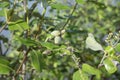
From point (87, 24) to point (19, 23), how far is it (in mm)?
3141

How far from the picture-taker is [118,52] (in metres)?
1.30

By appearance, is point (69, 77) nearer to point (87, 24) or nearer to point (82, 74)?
point (87, 24)

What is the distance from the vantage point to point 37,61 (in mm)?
1210

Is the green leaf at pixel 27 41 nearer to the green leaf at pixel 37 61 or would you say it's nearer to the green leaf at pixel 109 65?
the green leaf at pixel 37 61

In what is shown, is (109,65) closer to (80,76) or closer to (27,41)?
(80,76)

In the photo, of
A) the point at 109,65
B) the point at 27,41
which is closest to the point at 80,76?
the point at 109,65

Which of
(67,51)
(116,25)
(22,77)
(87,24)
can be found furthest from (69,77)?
(67,51)

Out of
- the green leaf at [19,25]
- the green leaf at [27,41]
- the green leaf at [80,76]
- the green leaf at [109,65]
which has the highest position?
the green leaf at [19,25]

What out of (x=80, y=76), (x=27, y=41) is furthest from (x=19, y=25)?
(x=80, y=76)

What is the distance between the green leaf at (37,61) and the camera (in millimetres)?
1199

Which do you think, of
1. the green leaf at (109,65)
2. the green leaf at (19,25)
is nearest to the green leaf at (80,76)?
the green leaf at (109,65)

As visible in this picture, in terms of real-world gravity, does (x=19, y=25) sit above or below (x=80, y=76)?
above

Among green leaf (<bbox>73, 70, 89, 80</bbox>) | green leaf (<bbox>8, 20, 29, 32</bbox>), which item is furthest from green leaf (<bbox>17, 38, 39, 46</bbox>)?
green leaf (<bbox>73, 70, 89, 80</bbox>)

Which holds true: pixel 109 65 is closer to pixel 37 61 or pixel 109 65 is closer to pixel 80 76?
pixel 80 76
